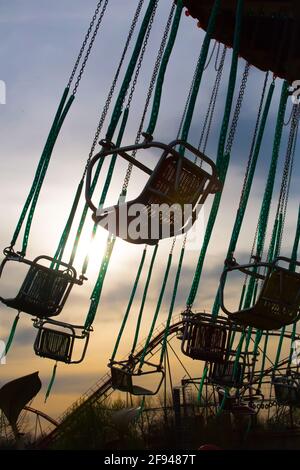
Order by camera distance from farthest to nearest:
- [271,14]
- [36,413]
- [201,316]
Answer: [36,413]
[271,14]
[201,316]

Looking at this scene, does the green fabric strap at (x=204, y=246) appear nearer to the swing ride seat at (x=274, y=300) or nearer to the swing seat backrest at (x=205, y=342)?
the swing seat backrest at (x=205, y=342)

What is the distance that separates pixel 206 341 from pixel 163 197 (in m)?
2.73

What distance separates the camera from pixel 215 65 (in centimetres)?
850

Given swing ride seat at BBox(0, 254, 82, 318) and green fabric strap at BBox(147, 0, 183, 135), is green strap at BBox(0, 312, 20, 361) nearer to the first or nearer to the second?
swing ride seat at BBox(0, 254, 82, 318)

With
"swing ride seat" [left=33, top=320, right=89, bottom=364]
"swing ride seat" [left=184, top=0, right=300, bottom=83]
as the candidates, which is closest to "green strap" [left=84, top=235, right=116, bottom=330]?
"swing ride seat" [left=33, top=320, right=89, bottom=364]

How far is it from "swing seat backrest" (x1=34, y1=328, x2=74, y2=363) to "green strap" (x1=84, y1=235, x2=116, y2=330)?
34 cm

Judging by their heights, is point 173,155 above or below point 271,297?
above

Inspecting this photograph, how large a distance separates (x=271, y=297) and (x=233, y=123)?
12.1 feet

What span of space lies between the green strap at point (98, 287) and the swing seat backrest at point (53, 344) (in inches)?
13.5

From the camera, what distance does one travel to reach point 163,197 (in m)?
3.05

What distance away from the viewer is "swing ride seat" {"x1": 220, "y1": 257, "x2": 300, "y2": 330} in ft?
12.6

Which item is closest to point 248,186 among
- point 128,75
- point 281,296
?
point 128,75
